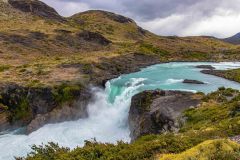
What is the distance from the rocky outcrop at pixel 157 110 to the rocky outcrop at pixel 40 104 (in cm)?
1145

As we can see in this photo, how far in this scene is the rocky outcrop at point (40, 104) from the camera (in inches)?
2201

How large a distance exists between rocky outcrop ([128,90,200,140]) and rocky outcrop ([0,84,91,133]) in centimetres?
1145

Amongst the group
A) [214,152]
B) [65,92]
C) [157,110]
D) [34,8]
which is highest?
[34,8]

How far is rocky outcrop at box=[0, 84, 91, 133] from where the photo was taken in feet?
183

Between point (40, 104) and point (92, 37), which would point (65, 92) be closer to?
point (40, 104)

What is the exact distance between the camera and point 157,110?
41156mm

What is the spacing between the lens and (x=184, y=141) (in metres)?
18.4

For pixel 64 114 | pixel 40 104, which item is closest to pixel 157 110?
pixel 64 114

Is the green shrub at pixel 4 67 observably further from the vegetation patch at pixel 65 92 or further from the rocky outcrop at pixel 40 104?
the vegetation patch at pixel 65 92

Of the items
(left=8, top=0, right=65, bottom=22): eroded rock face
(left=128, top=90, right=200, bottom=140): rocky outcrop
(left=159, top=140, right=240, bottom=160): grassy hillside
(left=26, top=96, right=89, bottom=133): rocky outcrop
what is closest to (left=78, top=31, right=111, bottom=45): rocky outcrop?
(left=8, top=0, right=65, bottom=22): eroded rock face

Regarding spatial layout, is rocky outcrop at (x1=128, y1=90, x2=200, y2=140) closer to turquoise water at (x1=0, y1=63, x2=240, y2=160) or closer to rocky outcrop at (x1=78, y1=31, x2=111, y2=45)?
turquoise water at (x1=0, y1=63, x2=240, y2=160)

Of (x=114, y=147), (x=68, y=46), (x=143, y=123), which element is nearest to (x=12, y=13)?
(x=68, y=46)

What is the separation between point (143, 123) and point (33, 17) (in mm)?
131698

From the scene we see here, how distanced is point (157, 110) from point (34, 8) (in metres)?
146
